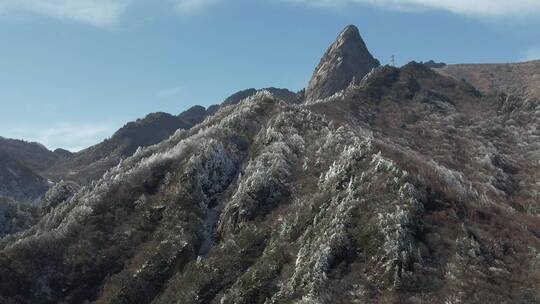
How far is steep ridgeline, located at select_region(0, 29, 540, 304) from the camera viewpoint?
162 feet

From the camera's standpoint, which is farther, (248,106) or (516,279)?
(248,106)

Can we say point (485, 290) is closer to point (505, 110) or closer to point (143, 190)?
point (143, 190)

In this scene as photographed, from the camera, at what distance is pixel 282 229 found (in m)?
61.9

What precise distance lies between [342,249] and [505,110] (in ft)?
345

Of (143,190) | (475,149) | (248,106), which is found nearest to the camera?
(143,190)

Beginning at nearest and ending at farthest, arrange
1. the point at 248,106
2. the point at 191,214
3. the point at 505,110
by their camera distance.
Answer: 1. the point at 191,214
2. the point at 248,106
3. the point at 505,110

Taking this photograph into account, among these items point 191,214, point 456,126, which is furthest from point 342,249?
point 456,126

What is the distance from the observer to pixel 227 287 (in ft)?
183

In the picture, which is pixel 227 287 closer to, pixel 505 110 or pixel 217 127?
pixel 217 127

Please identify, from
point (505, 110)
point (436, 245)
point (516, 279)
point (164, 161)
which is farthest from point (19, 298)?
point (505, 110)

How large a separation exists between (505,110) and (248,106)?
74.6 meters

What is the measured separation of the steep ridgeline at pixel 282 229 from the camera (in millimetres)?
49344

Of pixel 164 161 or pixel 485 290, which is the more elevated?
pixel 164 161

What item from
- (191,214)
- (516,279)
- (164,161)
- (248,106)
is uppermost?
(248,106)
